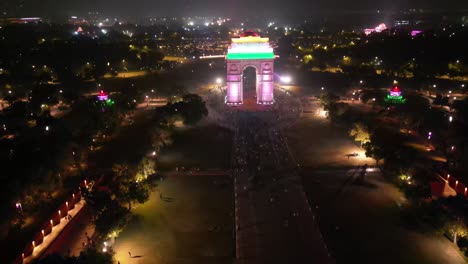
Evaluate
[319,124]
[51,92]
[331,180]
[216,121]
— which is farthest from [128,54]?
[331,180]

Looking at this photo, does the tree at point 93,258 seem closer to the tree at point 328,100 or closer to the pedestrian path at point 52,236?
the pedestrian path at point 52,236

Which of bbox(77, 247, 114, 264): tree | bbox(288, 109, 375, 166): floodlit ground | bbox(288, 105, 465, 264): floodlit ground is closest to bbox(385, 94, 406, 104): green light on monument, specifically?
bbox(288, 109, 375, 166): floodlit ground

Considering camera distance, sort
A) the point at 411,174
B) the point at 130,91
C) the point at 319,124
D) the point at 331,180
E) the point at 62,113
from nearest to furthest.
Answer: the point at 411,174, the point at 331,180, the point at 319,124, the point at 62,113, the point at 130,91

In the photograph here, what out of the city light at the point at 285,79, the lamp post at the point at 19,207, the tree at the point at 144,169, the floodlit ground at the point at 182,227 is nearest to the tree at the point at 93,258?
the floodlit ground at the point at 182,227

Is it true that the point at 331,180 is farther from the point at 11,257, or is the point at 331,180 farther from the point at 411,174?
the point at 11,257

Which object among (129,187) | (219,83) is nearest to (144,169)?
(129,187)

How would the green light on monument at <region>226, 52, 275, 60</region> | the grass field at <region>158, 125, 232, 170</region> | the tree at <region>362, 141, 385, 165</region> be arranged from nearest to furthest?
the tree at <region>362, 141, 385, 165</region> < the grass field at <region>158, 125, 232, 170</region> < the green light on monument at <region>226, 52, 275, 60</region>

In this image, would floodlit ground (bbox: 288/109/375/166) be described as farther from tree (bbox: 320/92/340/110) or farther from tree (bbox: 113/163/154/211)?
tree (bbox: 113/163/154/211)
